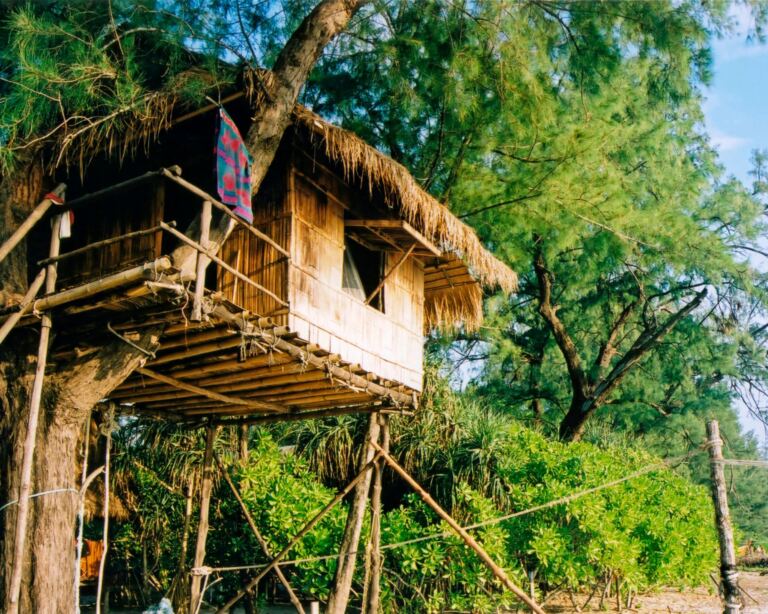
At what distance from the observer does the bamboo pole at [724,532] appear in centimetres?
573

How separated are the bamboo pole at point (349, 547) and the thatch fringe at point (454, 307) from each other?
1.85 m

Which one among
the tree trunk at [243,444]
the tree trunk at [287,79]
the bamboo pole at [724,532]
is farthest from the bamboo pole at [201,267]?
the tree trunk at [243,444]

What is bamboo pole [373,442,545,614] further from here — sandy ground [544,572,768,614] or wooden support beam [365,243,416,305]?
sandy ground [544,572,768,614]

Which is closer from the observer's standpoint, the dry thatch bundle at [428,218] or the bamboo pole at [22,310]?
the bamboo pole at [22,310]

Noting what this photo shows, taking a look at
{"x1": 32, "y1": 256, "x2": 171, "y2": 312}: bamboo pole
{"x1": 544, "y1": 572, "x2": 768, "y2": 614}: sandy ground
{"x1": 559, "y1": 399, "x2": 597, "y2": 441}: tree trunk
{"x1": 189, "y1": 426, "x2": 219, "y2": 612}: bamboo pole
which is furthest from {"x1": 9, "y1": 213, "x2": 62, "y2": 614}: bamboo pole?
{"x1": 559, "y1": 399, "x2": 597, "y2": 441}: tree trunk

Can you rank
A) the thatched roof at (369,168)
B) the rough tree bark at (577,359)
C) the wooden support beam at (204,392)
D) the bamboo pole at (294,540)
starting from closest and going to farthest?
1. the thatched roof at (369,168)
2. the wooden support beam at (204,392)
3. the bamboo pole at (294,540)
4. the rough tree bark at (577,359)

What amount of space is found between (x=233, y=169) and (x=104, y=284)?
4.26 ft

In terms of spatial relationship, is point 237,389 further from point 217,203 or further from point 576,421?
point 576,421

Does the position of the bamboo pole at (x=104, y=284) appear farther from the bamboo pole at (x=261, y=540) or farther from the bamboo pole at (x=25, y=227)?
the bamboo pole at (x=261, y=540)

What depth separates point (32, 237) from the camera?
25.6 feet

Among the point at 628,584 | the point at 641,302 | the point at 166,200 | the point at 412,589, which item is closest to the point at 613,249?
the point at 641,302

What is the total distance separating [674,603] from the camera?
1222cm

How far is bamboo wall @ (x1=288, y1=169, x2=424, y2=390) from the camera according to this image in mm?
6641

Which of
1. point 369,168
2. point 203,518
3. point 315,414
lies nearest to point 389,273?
point 369,168
